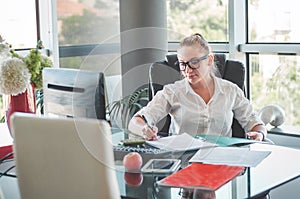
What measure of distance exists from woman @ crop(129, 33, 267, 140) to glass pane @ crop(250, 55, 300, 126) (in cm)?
107

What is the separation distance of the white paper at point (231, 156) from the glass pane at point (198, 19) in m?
1.90

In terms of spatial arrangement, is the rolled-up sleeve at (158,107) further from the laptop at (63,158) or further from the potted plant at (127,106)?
the laptop at (63,158)

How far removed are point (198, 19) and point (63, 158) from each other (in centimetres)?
282

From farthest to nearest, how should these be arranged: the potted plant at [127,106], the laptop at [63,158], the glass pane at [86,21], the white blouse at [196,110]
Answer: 1. the glass pane at [86,21]
2. the potted plant at [127,106]
3. the white blouse at [196,110]
4. the laptop at [63,158]

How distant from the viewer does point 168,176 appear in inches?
75.2

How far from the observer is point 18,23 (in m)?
4.41

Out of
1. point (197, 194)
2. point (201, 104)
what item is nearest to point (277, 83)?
point (201, 104)

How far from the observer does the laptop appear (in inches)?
61.6

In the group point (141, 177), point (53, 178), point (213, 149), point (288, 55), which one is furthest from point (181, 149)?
point (288, 55)

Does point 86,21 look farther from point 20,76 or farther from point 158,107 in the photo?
point 20,76

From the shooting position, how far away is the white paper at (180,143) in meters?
2.30

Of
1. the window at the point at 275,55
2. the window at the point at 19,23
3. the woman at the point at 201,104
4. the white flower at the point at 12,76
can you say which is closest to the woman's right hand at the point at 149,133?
the woman at the point at 201,104

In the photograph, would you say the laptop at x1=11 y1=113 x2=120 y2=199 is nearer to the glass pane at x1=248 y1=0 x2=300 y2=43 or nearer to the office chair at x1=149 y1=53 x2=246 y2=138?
the office chair at x1=149 y1=53 x2=246 y2=138

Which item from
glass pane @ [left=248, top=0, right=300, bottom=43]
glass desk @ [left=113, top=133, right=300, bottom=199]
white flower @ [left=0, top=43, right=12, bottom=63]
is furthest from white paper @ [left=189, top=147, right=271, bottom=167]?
glass pane @ [left=248, top=0, right=300, bottom=43]
